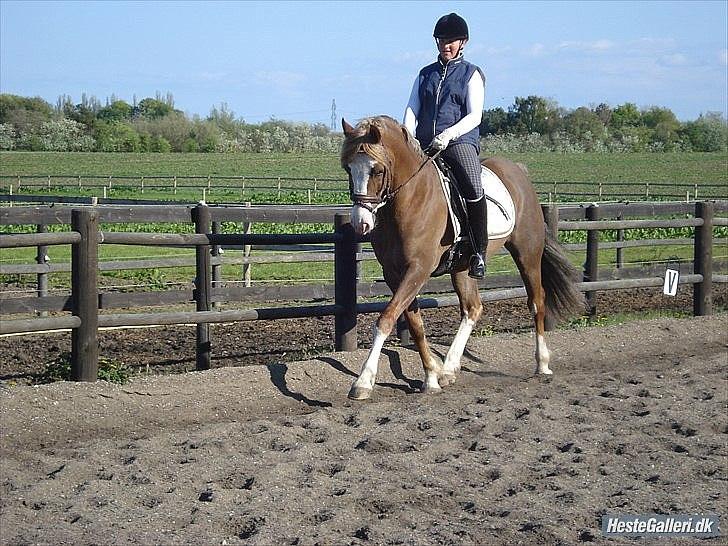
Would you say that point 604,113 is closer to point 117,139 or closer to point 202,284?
point 117,139

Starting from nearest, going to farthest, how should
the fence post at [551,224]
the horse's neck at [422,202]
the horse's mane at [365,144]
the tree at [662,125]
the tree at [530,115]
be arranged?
the horse's mane at [365,144] → the horse's neck at [422,202] → the fence post at [551,224] → the tree at [530,115] → the tree at [662,125]

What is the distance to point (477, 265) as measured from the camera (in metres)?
8.10

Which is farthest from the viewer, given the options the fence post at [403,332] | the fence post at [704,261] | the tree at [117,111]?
the tree at [117,111]

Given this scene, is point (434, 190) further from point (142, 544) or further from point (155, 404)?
point (142, 544)

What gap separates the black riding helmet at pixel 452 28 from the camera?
7.99 metres

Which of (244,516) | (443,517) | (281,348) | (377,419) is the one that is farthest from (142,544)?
(281,348)

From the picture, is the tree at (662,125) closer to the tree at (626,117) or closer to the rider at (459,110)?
the tree at (626,117)

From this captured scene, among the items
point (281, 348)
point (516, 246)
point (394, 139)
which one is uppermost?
point (394, 139)

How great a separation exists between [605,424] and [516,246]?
2.61 meters

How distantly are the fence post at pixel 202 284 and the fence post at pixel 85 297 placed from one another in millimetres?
1280

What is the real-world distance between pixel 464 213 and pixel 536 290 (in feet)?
Answer: 5.24

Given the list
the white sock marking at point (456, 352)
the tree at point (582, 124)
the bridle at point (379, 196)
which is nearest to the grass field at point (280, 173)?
the tree at point (582, 124)

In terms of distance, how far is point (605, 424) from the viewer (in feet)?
22.1

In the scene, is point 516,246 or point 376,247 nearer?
point 376,247
